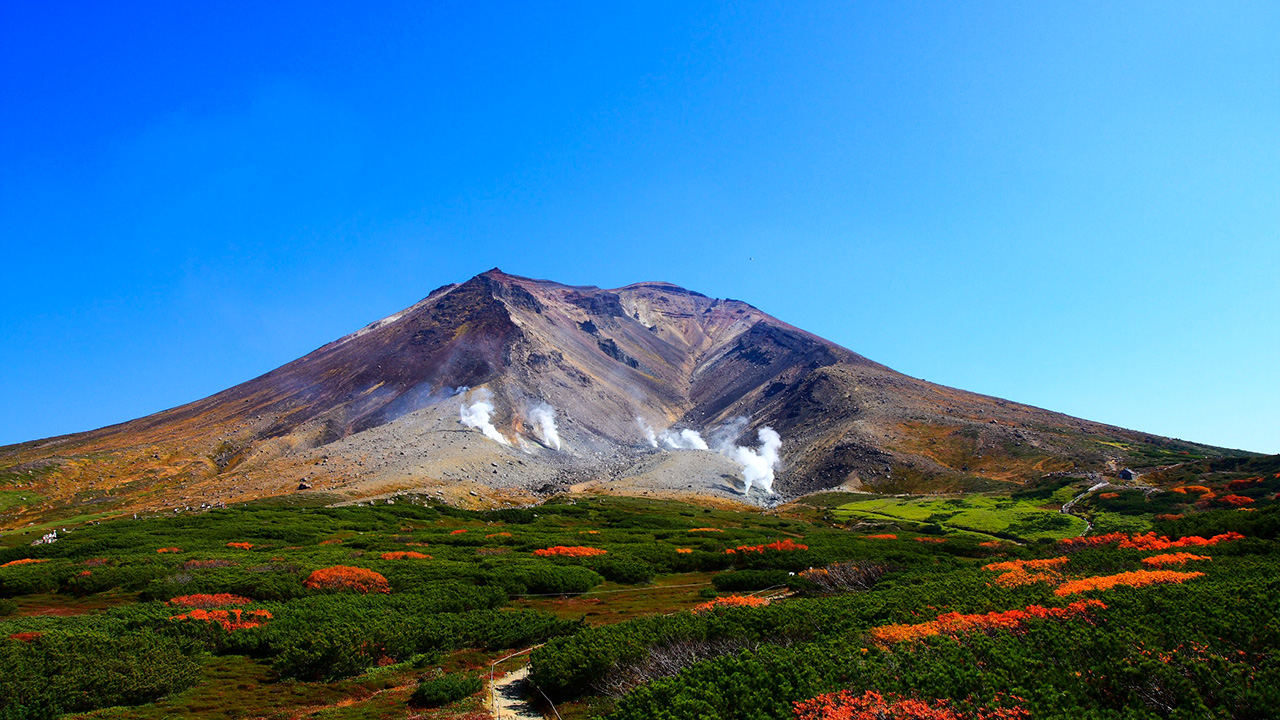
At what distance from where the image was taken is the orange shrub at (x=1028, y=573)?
1627 centimetres

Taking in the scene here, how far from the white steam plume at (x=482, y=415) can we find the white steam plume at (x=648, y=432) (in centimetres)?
3853

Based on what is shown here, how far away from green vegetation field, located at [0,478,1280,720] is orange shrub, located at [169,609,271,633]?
4.3 inches

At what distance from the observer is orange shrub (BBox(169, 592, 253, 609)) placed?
19852 mm

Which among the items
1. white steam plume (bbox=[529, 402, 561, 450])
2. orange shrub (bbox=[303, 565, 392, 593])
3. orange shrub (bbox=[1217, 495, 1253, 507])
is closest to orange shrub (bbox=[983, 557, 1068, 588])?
orange shrub (bbox=[303, 565, 392, 593])

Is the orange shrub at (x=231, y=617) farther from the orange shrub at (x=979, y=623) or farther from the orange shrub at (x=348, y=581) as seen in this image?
the orange shrub at (x=979, y=623)

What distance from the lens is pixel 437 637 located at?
16.1 metres

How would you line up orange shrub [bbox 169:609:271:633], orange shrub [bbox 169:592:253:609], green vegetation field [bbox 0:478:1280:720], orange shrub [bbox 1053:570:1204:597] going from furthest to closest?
orange shrub [bbox 169:592:253:609]
orange shrub [bbox 169:609:271:633]
orange shrub [bbox 1053:570:1204:597]
green vegetation field [bbox 0:478:1280:720]

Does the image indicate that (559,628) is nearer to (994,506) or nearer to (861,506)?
(994,506)

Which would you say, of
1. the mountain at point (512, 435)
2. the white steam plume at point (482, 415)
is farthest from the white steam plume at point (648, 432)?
the white steam plume at point (482, 415)

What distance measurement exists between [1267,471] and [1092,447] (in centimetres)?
4782

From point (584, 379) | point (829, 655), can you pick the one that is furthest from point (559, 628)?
point (584, 379)

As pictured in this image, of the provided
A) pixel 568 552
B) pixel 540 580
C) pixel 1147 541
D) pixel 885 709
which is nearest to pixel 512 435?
pixel 568 552

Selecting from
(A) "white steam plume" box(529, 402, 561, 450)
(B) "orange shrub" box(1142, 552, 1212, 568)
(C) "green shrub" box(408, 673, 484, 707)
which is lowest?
(C) "green shrub" box(408, 673, 484, 707)

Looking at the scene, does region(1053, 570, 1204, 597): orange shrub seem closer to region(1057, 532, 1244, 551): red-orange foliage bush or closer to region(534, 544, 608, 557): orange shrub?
region(1057, 532, 1244, 551): red-orange foliage bush
